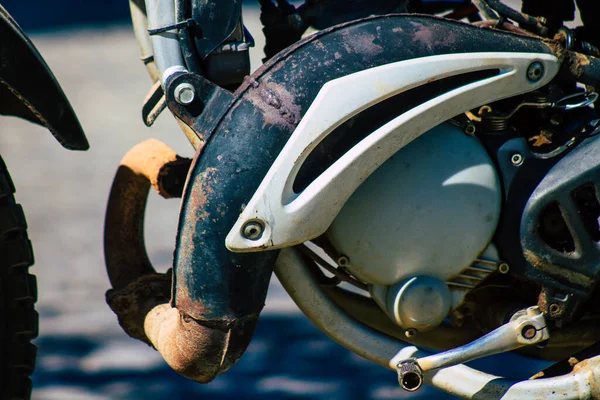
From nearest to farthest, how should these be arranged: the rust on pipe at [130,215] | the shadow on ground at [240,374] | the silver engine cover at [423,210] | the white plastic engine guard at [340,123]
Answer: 1. the white plastic engine guard at [340,123]
2. the silver engine cover at [423,210]
3. the rust on pipe at [130,215]
4. the shadow on ground at [240,374]

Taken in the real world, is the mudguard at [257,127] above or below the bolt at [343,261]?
above

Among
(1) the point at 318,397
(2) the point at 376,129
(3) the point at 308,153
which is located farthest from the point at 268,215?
(1) the point at 318,397

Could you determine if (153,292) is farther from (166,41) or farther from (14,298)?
(166,41)

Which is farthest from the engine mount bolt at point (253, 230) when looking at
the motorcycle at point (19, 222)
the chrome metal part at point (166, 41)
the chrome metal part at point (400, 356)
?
the motorcycle at point (19, 222)

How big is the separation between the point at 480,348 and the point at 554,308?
5.8 inches

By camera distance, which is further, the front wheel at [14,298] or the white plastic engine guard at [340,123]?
the front wheel at [14,298]

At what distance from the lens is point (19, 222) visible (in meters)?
1.48

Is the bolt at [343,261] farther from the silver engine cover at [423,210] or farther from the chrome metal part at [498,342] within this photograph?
the chrome metal part at [498,342]

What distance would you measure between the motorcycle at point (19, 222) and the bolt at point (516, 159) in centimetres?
78

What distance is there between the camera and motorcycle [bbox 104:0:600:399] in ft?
4.03

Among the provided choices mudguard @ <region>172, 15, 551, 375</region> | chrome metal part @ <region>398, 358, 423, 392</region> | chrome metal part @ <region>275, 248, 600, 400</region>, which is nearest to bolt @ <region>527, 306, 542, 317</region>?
chrome metal part @ <region>275, 248, 600, 400</region>

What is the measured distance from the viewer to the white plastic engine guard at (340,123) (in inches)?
47.5

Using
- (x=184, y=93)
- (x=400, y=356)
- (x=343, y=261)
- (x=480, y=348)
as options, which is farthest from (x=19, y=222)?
(x=480, y=348)

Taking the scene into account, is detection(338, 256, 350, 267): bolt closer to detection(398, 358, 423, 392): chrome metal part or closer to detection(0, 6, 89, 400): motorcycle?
detection(398, 358, 423, 392): chrome metal part
